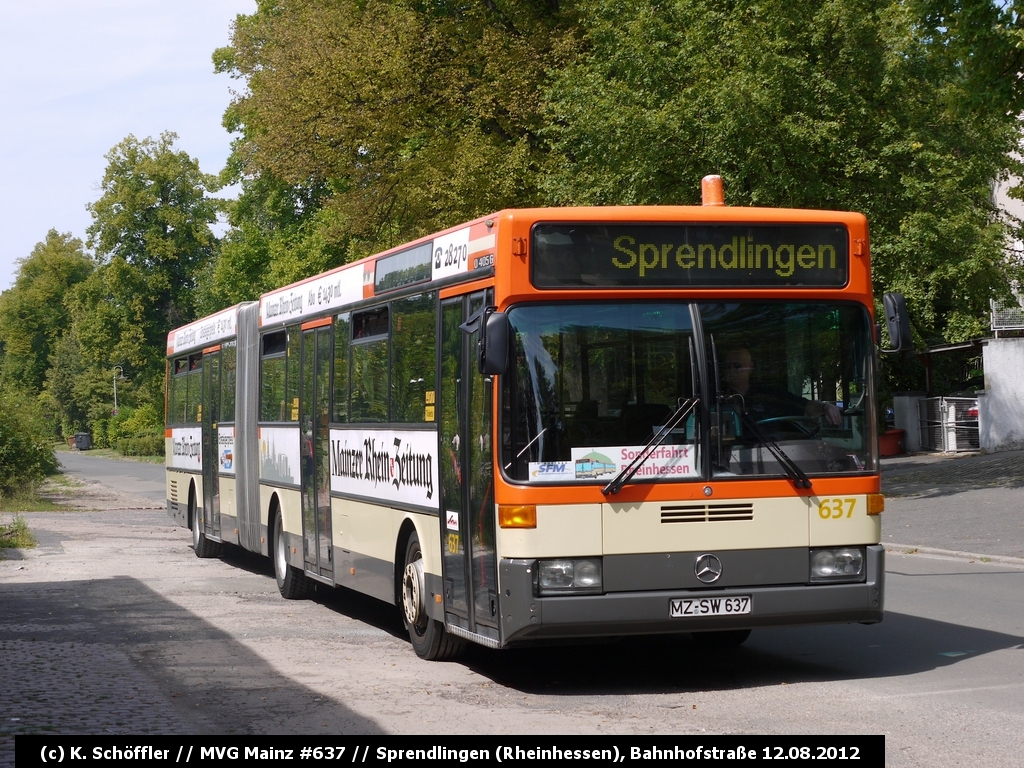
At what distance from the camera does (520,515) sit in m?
8.77

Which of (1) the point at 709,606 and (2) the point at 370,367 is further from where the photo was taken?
(2) the point at 370,367

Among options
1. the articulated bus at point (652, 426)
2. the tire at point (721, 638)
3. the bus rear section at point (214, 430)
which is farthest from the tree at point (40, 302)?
the articulated bus at point (652, 426)

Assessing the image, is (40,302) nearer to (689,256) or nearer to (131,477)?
(131,477)

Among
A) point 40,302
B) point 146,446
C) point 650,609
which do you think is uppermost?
point 40,302

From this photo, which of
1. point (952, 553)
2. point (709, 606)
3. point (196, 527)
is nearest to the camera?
point (709, 606)

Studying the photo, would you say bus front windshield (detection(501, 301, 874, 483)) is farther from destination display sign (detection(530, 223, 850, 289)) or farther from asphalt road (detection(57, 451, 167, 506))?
asphalt road (detection(57, 451, 167, 506))

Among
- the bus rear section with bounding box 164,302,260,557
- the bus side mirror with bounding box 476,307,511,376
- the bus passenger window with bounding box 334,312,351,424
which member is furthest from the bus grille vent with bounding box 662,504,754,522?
the bus rear section with bounding box 164,302,260,557

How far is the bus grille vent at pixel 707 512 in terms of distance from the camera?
8977 mm

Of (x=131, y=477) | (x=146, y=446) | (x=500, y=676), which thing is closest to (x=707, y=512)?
(x=500, y=676)

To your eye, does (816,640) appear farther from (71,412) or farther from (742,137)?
(71,412)

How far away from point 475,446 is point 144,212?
78.2 m

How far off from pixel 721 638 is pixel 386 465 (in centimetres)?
300

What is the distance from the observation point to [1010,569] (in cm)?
1639

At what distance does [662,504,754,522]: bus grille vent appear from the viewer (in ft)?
29.5
